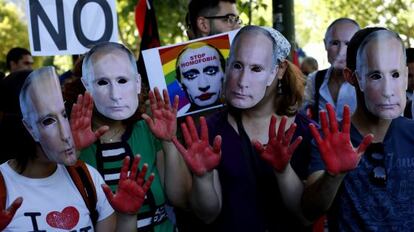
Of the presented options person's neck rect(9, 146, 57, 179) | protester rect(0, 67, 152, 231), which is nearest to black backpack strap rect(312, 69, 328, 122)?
protester rect(0, 67, 152, 231)

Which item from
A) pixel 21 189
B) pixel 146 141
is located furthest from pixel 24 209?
pixel 146 141

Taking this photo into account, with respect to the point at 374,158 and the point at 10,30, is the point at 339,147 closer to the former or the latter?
the point at 374,158

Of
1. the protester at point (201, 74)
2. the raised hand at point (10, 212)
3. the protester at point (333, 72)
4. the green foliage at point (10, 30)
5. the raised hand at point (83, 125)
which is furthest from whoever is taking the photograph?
the green foliage at point (10, 30)

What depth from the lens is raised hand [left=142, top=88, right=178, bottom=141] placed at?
319cm

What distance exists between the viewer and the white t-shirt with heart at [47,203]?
2.75m

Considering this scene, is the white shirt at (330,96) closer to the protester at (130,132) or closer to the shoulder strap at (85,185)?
the protester at (130,132)

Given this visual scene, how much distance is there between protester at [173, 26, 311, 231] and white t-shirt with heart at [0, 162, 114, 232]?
0.51 metres

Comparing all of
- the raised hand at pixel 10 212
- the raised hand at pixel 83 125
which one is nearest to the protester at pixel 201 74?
the raised hand at pixel 83 125

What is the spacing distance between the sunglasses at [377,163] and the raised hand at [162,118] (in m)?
0.92

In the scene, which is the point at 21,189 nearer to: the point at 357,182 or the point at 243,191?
the point at 243,191

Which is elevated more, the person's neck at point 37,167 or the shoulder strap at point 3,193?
the person's neck at point 37,167

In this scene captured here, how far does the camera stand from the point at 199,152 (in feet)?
9.63

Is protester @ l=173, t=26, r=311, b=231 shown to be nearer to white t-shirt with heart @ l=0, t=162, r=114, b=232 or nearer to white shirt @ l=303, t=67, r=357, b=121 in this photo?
white t-shirt with heart @ l=0, t=162, r=114, b=232

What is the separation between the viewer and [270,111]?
3.34 meters
